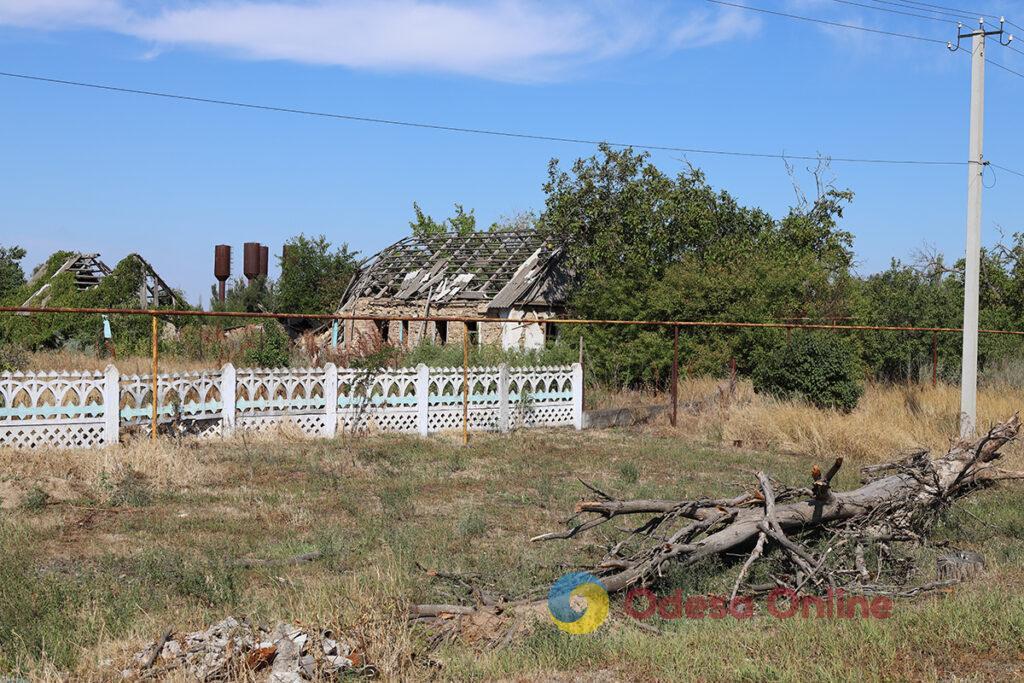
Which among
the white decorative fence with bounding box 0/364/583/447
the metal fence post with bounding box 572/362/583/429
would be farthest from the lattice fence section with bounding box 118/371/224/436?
the metal fence post with bounding box 572/362/583/429

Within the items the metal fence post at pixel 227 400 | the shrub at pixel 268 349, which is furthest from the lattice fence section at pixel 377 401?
the shrub at pixel 268 349

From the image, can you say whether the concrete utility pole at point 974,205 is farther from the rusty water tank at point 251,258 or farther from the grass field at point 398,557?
the rusty water tank at point 251,258

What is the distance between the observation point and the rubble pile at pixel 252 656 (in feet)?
16.8

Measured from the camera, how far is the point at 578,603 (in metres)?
6.52

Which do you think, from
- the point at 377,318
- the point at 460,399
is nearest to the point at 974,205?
the point at 460,399

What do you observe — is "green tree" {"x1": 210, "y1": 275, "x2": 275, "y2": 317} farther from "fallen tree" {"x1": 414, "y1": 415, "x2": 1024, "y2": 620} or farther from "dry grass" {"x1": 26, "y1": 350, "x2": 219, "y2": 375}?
"fallen tree" {"x1": 414, "y1": 415, "x2": 1024, "y2": 620}

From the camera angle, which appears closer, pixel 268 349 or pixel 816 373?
pixel 816 373

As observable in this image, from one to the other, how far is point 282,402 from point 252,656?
9.63 meters

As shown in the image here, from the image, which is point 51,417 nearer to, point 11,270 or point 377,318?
point 377,318

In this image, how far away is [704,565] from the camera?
7.31m

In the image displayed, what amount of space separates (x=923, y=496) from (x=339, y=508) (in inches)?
240

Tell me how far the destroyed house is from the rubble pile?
59.6 feet

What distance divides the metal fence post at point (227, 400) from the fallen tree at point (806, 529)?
689cm

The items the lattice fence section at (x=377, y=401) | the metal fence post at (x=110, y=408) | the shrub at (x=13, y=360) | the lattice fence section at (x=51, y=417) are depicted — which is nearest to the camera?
the lattice fence section at (x=51, y=417)
